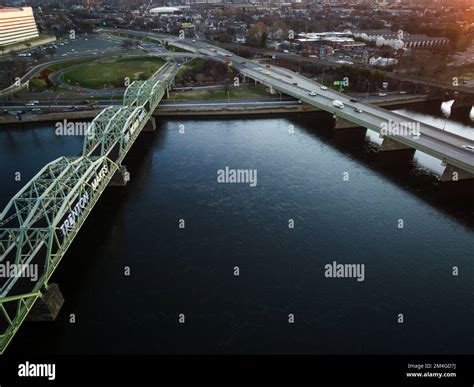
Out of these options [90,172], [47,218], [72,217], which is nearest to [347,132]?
[90,172]

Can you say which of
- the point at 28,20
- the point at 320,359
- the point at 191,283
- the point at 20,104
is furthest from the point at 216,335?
the point at 28,20

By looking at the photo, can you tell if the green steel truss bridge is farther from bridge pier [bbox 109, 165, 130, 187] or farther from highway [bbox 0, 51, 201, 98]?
highway [bbox 0, 51, 201, 98]

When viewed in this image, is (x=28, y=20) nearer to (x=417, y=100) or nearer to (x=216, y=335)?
(x=417, y=100)

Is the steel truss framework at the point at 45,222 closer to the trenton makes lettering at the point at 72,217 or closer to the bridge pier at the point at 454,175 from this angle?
the trenton makes lettering at the point at 72,217

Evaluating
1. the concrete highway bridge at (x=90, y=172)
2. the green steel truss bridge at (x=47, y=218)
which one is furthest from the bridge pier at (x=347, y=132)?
the green steel truss bridge at (x=47, y=218)

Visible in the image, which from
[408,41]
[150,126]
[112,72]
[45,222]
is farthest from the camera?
[408,41]

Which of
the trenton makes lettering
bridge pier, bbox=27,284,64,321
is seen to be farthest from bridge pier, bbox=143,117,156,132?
bridge pier, bbox=27,284,64,321

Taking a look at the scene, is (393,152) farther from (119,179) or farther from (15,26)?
(15,26)
